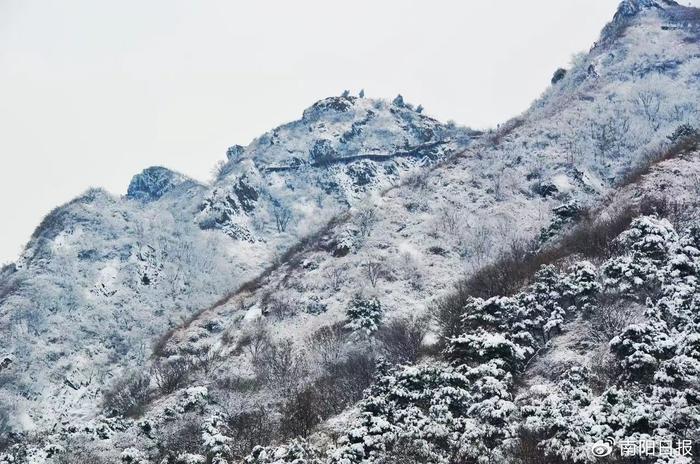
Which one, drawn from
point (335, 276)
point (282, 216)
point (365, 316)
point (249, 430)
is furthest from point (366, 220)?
point (249, 430)

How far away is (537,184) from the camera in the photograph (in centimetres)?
10256

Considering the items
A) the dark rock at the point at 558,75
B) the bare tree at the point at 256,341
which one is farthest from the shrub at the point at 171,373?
the dark rock at the point at 558,75

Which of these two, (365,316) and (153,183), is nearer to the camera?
(365,316)

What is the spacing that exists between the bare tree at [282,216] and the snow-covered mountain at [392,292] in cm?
60

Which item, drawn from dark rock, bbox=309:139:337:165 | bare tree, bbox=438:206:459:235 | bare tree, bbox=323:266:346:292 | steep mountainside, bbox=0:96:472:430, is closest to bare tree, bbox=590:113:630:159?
bare tree, bbox=438:206:459:235

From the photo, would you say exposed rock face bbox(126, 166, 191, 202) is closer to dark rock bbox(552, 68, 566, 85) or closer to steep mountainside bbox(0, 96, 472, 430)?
steep mountainside bbox(0, 96, 472, 430)

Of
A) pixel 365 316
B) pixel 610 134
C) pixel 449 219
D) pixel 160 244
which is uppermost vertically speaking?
pixel 160 244

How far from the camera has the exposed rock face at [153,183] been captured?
188125 millimetres

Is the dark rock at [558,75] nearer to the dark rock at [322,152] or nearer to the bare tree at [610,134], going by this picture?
the bare tree at [610,134]

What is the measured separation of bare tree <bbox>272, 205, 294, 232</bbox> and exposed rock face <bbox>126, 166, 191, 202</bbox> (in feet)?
130

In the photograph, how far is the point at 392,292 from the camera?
79750 mm

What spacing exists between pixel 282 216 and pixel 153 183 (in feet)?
183

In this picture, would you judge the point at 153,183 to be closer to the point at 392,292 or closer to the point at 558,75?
the point at 558,75

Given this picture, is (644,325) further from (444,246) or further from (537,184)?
(537,184)
